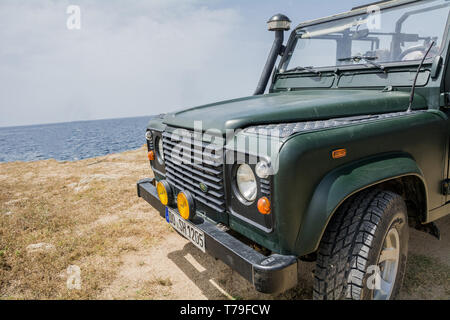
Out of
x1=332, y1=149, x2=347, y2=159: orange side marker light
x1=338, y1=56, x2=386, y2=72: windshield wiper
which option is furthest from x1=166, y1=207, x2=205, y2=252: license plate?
x1=338, y1=56, x2=386, y2=72: windshield wiper

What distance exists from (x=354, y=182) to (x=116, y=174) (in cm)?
597

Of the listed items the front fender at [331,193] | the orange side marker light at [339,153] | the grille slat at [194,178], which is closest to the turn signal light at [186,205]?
the grille slat at [194,178]

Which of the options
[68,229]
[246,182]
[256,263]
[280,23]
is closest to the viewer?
[256,263]

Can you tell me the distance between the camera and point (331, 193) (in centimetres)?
174

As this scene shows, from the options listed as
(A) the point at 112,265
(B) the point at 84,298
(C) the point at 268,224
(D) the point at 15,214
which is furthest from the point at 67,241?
(C) the point at 268,224

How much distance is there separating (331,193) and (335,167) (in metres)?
0.16

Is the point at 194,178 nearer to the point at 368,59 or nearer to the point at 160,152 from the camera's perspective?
the point at 160,152

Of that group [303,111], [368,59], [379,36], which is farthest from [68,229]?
[379,36]

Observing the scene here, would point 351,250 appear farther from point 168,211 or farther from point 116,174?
point 116,174

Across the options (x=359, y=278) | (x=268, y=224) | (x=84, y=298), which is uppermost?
(x=268, y=224)

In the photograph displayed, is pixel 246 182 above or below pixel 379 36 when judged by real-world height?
below

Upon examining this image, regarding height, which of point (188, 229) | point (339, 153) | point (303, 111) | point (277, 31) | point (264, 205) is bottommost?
point (188, 229)

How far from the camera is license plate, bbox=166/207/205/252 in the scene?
6.95ft
